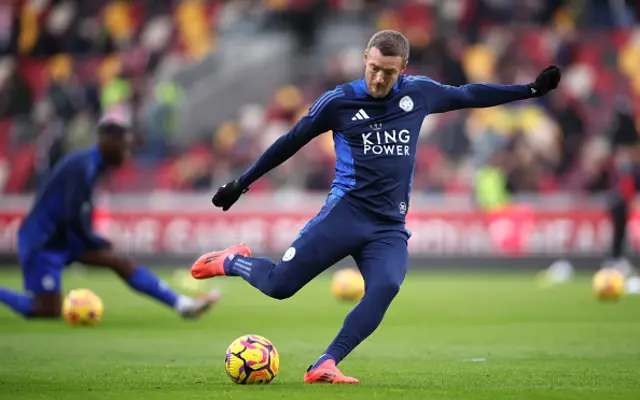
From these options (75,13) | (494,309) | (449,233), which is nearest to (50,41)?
(75,13)

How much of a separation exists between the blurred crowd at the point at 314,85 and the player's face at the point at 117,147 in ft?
39.0

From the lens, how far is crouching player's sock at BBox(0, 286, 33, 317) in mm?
13128

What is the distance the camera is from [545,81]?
803 cm

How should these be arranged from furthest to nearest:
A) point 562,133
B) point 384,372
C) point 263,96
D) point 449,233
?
point 263,96
point 562,133
point 449,233
point 384,372

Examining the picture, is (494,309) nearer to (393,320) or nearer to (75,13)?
(393,320)

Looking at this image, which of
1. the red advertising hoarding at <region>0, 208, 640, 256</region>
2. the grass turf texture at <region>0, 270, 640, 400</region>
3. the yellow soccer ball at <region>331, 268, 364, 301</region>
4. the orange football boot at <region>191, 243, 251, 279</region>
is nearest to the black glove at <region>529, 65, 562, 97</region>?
the grass turf texture at <region>0, 270, 640, 400</region>

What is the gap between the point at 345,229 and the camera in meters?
7.76

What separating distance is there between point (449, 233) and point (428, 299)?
712 cm

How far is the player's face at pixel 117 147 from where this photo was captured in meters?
12.9

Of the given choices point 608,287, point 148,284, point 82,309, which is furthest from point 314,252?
point 608,287

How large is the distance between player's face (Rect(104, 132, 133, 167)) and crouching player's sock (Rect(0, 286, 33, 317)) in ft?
6.49

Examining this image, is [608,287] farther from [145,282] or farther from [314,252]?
[314,252]

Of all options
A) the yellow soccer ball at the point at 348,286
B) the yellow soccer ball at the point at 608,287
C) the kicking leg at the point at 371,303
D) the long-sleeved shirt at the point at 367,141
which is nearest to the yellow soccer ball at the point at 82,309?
the yellow soccer ball at the point at 348,286

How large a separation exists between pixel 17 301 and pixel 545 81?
7636 mm
